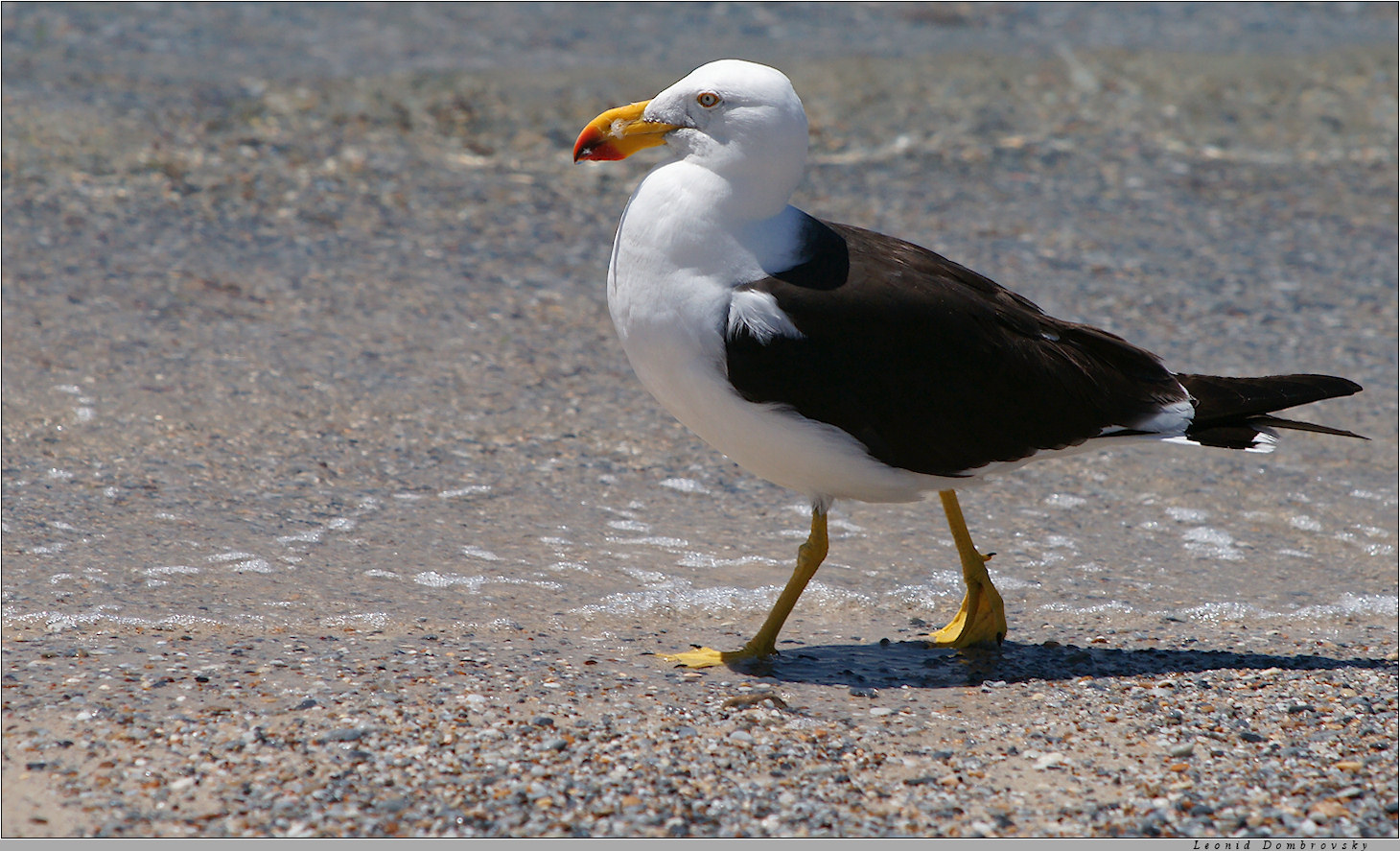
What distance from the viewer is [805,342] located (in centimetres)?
417

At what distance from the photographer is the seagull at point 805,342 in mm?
4164

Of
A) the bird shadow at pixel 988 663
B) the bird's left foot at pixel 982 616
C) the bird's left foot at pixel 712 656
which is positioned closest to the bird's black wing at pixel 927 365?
the bird's left foot at pixel 982 616

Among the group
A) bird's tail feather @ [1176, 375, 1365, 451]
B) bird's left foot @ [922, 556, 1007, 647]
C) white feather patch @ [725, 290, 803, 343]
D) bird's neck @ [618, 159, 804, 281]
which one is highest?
bird's neck @ [618, 159, 804, 281]

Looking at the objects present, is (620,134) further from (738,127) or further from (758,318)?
(758,318)

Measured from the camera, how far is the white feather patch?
4090 millimetres

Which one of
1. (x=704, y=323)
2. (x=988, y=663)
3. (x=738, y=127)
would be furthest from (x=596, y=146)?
(x=988, y=663)

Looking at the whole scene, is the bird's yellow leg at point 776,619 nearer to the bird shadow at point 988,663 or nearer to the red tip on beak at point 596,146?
the bird shadow at point 988,663

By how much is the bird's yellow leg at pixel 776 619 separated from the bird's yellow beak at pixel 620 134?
4.36 feet

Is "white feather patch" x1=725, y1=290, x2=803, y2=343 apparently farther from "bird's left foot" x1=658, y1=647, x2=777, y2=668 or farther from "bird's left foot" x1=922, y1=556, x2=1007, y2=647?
"bird's left foot" x1=922, y1=556, x2=1007, y2=647

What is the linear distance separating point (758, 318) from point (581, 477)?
8.33 feet

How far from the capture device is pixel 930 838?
346cm

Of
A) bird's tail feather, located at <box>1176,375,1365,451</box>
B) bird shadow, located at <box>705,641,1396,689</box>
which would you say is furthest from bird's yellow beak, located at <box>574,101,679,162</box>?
bird's tail feather, located at <box>1176,375,1365,451</box>

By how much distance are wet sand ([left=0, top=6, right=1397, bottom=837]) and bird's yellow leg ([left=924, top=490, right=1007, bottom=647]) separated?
0.35 ft

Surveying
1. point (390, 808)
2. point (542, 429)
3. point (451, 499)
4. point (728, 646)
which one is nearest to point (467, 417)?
point (542, 429)
